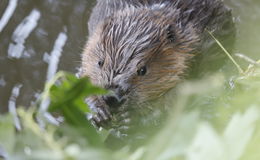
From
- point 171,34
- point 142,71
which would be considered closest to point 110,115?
point 142,71

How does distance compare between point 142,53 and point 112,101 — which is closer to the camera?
point 112,101

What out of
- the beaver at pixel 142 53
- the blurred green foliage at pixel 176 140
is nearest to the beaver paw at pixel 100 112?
the beaver at pixel 142 53

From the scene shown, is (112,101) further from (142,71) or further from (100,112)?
(142,71)

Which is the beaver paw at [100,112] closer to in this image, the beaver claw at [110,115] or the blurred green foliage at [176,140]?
the beaver claw at [110,115]

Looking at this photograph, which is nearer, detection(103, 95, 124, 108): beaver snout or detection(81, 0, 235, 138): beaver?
detection(103, 95, 124, 108): beaver snout

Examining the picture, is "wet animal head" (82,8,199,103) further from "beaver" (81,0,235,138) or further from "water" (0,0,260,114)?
"water" (0,0,260,114)

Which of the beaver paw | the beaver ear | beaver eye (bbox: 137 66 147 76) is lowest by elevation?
the beaver paw

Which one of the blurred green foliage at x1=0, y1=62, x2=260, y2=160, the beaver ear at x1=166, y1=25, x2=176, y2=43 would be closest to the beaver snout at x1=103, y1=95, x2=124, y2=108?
the beaver ear at x1=166, y1=25, x2=176, y2=43
